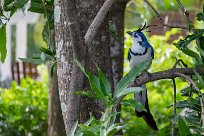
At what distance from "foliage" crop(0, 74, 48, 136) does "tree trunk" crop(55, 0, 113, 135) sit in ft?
9.63

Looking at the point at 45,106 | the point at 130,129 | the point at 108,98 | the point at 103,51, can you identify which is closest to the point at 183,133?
the point at 108,98

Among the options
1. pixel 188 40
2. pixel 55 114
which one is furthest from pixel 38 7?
pixel 55 114

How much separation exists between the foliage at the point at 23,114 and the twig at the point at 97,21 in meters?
3.18

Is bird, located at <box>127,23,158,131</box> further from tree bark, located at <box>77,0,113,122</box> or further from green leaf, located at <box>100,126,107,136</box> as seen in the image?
green leaf, located at <box>100,126,107,136</box>

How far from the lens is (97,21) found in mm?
2215

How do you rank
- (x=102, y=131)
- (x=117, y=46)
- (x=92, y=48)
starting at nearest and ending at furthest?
(x=102, y=131)
(x=92, y=48)
(x=117, y=46)

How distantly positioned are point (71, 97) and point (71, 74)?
98mm

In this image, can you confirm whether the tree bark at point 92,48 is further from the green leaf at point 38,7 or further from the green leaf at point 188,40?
the green leaf at point 188,40

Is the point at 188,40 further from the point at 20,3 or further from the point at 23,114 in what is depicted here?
the point at 23,114

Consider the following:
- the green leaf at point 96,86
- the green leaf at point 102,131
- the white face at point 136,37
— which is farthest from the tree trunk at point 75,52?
the green leaf at point 102,131

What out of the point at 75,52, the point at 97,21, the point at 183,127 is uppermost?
the point at 97,21

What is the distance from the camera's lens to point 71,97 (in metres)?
2.23

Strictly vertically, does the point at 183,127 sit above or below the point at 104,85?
below

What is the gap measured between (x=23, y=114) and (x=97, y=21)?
3.38 m
